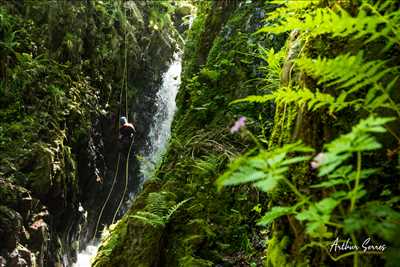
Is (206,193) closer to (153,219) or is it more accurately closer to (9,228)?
(153,219)

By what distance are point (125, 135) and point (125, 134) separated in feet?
0.22

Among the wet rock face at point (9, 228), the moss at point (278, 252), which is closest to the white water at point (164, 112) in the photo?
the wet rock face at point (9, 228)

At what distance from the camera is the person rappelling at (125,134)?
924cm

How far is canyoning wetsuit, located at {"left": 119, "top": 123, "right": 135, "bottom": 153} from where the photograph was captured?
9227mm

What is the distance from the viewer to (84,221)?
8922 mm

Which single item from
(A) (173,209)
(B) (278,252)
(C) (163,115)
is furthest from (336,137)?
(C) (163,115)

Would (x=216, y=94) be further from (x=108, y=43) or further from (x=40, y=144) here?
(x=108, y=43)

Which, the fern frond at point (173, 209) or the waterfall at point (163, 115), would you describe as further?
the waterfall at point (163, 115)

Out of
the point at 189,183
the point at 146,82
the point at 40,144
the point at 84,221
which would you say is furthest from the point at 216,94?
the point at 146,82

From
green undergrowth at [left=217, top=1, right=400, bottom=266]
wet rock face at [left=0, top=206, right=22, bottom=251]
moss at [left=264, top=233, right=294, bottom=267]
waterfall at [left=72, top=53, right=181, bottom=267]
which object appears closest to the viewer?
green undergrowth at [left=217, top=1, right=400, bottom=266]

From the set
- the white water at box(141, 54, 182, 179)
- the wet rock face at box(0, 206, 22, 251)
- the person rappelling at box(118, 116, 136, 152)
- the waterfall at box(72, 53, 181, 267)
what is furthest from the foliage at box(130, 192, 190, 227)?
the white water at box(141, 54, 182, 179)

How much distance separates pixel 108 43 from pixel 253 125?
7035 millimetres

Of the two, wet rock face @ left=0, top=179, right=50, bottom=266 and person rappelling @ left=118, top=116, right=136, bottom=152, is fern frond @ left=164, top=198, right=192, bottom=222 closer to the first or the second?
wet rock face @ left=0, top=179, right=50, bottom=266

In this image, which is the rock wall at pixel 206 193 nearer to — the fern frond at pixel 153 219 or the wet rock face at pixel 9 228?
the fern frond at pixel 153 219
